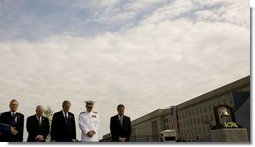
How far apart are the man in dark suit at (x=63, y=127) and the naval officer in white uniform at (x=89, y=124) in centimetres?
21

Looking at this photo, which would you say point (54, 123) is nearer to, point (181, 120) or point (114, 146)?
point (114, 146)

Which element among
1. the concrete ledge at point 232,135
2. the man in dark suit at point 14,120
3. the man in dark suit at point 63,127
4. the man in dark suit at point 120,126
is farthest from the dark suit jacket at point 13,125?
the concrete ledge at point 232,135

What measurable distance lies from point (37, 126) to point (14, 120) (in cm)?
44

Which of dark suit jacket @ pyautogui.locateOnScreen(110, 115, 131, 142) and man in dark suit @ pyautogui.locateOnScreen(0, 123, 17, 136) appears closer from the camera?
man in dark suit @ pyautogui.locateOnScreen(0, 123, 17, 136)

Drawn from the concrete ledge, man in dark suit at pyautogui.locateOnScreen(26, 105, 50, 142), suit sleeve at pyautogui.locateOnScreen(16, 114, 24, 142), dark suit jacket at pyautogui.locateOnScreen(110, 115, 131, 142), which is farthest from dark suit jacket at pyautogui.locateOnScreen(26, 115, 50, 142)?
the concrete ledge

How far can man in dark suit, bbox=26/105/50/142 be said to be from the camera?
4883 mm

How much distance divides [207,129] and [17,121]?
138 feet

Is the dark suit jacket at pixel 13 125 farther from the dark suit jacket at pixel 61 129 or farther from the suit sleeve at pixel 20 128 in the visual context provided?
the dark suit jacket at pixel 61 129

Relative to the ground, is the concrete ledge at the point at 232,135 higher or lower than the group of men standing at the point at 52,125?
lower

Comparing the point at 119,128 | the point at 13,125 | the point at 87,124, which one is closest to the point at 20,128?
the point at 13,125

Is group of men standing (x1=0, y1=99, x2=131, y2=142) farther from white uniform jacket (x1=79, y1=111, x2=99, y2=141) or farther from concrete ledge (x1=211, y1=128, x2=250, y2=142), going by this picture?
concrete ledge (x1=211, y1=128, x2=250, y2=142)

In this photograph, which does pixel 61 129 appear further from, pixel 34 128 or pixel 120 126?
pixel 120 126

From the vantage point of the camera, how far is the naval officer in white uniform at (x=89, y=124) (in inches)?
190

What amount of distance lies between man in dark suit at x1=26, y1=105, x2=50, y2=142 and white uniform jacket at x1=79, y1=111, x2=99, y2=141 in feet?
2.27
